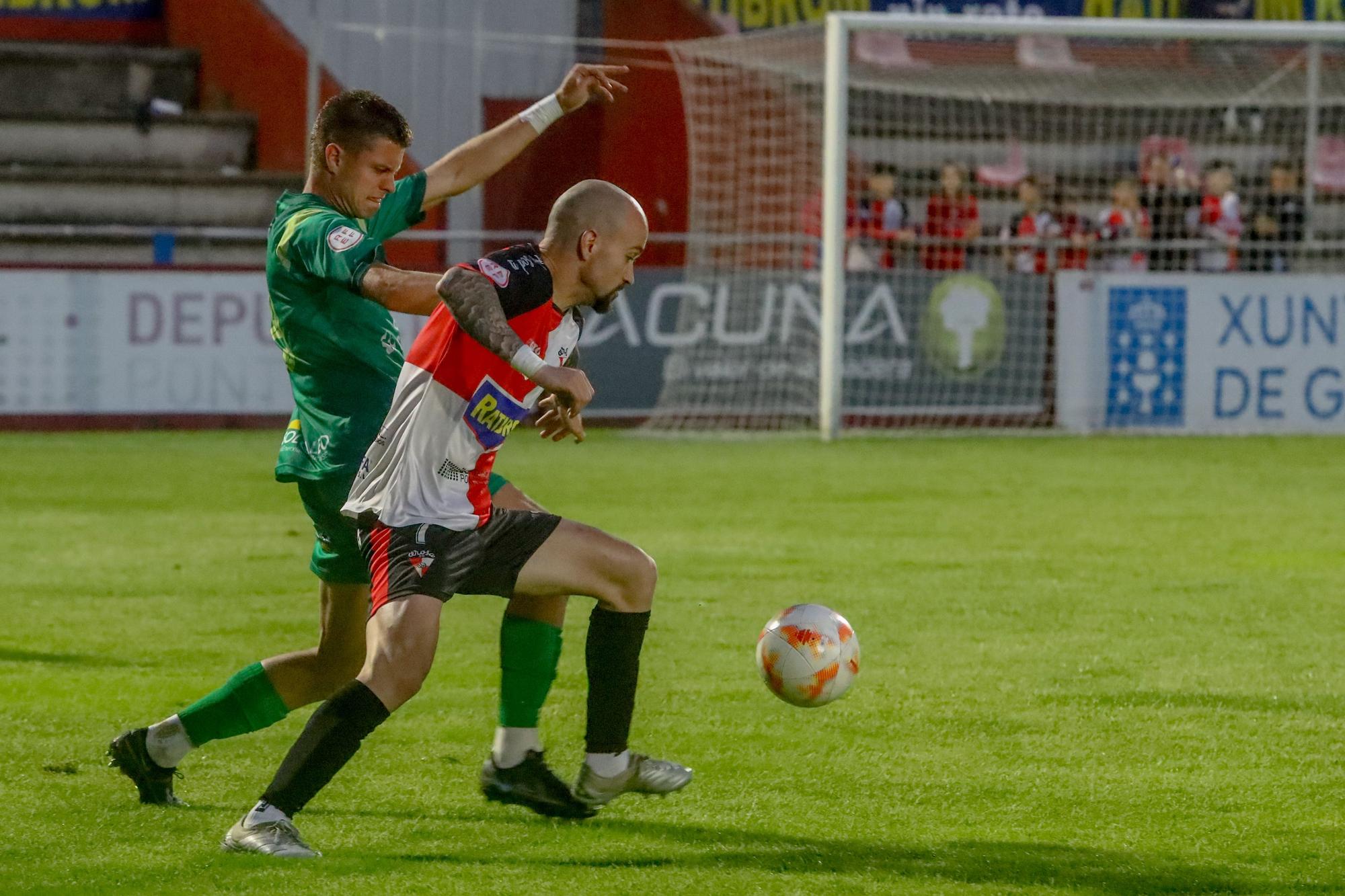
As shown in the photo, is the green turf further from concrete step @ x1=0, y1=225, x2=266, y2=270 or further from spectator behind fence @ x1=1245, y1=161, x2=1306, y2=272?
spectator behind fence @ x1=1245, y1=161, x2=1306, y2=272

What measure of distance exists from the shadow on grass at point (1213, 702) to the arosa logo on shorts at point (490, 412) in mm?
2431

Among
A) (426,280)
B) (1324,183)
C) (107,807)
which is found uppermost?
(1324,183)

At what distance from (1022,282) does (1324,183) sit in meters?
4.54

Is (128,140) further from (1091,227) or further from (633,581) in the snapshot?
(633,581)

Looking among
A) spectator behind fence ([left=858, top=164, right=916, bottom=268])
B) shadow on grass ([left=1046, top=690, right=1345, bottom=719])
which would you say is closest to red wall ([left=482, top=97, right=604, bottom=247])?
spectator behind fence ([left=858, top=164, right=916, bottom=268])

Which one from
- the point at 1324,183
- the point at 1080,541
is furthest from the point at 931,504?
the point at 1324,183

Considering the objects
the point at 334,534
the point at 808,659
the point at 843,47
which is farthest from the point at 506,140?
the point at 843,47

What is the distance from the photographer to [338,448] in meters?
4.60

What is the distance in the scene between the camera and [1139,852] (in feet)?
14.2

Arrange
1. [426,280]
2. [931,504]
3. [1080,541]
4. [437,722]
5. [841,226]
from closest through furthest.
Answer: [426,280]
[437,722]
[1080,541]
[931,504]
[841,226]

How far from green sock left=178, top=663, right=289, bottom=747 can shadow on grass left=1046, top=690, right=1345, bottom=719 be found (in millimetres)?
2521

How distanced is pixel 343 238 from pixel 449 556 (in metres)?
0.74

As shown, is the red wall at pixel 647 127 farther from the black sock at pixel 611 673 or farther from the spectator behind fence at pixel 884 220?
the black sock at pixel 611 673

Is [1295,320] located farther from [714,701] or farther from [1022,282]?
[714,701]
